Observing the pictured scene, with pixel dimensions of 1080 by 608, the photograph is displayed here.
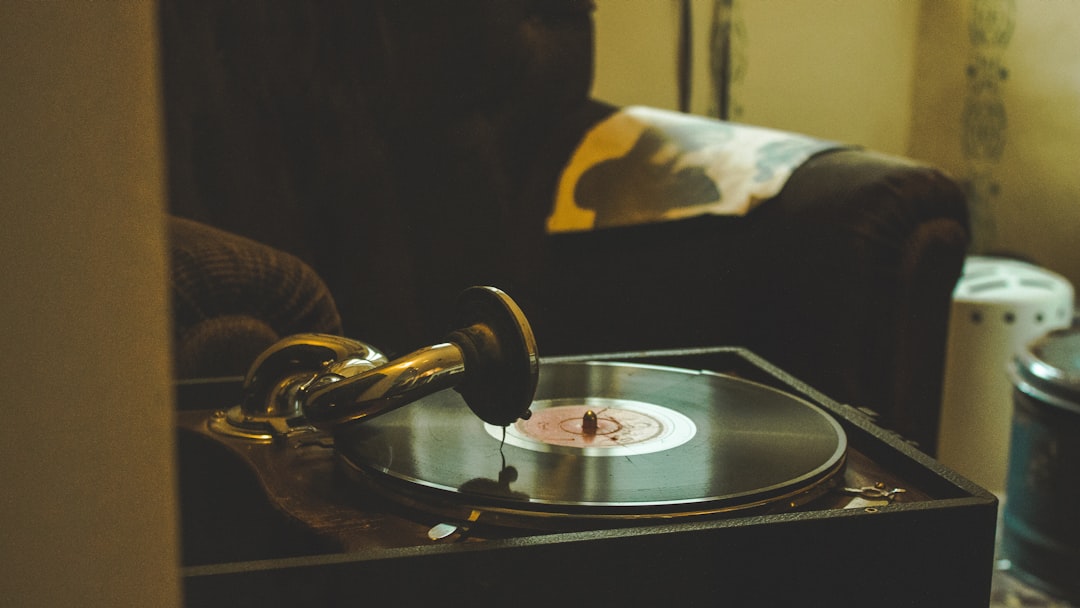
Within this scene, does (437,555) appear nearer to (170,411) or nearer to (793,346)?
(170,411)

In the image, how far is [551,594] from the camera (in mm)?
444

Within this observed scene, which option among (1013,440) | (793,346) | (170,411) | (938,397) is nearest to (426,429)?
(170,411)

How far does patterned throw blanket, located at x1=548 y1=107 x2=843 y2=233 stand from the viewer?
1.23m

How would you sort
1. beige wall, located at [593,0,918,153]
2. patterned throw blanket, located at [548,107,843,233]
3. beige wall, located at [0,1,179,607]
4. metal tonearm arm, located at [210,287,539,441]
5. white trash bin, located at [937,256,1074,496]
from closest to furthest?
beige wall, located at [0,1,179,607] → metal tonearm arm, located at [210,287,539,441] → beige wall, located at [593,0,918,153] → patterned throw blanket, located at [548,107,843,233] → white trash bin, located at [937,256,1074,496]

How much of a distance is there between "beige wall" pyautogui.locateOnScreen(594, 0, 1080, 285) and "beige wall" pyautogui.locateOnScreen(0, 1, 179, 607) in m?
0.73

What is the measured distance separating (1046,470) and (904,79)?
635 mm

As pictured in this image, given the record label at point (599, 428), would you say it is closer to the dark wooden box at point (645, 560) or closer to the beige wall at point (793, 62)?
the dark wooden box at point (645, 560)

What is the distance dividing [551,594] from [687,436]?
22 centimetres

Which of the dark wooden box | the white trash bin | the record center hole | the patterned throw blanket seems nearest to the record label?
the record center hole

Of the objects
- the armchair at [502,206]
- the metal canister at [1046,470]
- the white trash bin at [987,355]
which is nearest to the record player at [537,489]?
the armchair at [502,206]

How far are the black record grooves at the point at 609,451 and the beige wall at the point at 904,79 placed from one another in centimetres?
34

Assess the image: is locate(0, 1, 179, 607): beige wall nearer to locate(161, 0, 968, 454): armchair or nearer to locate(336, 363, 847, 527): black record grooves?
locate(336, 363, 847, 527): black record grooves

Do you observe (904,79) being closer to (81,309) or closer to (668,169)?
(668,169)

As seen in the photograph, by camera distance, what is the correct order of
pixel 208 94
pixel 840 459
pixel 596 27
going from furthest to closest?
pixel 208 94
pixel 596 27
pixel 840 459
